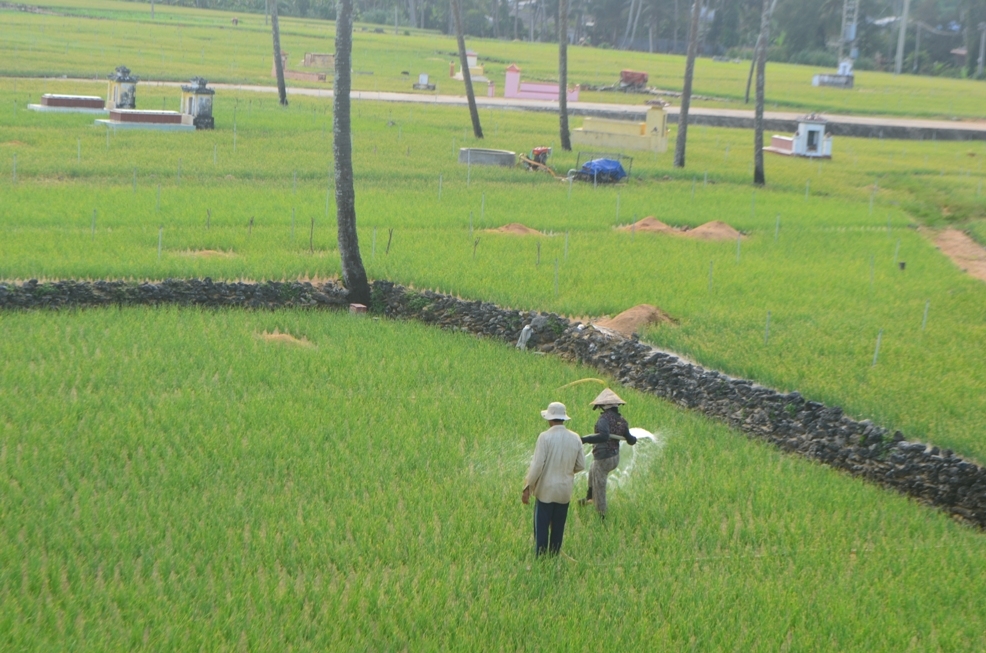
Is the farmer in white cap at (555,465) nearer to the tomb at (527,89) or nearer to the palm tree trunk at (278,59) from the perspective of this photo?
the palm tree trunk at (278,59)

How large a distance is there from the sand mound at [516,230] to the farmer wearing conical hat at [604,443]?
16.6m

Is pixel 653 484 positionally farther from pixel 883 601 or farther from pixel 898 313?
pixel 898 313

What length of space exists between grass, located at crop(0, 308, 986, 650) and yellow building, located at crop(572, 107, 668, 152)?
33.6 metres

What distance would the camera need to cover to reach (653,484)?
13.1m

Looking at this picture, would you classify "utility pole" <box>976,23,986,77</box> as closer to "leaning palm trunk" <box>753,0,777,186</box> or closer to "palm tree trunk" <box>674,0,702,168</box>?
"palm tree trunk" <box>674,0,702,168</box>

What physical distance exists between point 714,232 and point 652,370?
13.4 metres

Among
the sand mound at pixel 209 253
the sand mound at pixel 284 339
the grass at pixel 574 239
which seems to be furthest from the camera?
the sand mound at pixel 209 253

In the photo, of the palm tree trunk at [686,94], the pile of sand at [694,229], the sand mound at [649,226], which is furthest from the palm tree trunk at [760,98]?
the sand mound at [649,226]

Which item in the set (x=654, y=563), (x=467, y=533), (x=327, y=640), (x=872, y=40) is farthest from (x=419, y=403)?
(x=872, y=40)

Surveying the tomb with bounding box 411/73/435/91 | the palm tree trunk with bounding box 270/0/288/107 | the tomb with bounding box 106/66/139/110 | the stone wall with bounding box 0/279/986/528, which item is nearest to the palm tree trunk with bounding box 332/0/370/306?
the stone wall with bounding box 0/279/986/528

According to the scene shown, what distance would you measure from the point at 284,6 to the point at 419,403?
124m

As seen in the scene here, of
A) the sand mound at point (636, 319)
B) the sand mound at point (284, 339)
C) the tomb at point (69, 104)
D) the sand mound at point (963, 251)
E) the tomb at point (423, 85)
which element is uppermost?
the tomb at point (69, 104)

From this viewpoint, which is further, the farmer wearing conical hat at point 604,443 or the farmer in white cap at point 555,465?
the farmer wearing conical hat at point 604,443

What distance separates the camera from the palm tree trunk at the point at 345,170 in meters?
21.5
